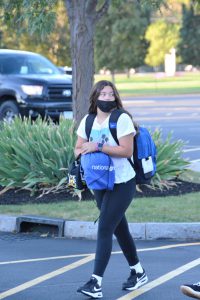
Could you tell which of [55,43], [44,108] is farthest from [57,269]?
[55,43]

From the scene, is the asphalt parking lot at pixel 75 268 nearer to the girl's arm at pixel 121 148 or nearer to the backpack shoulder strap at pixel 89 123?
the girl's arm at pixel 121 148

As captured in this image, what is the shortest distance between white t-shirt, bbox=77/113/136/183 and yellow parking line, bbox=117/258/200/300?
3.11 ft

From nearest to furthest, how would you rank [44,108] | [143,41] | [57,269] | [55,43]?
[57,269] → [44,108] → [55,43] → [143,41]

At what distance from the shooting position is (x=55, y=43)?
48750 millimetres

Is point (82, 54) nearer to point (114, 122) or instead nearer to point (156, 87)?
point (114, 122)

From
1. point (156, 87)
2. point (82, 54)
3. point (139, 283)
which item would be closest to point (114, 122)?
point (139, 283)

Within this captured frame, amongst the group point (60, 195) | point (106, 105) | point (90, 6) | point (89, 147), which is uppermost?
point (90, 6)

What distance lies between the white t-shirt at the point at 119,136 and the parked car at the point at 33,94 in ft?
41.3

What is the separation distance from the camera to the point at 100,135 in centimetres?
656

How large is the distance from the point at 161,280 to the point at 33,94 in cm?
1284

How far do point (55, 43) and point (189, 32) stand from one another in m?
26.8

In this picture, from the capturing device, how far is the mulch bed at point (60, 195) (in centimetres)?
1105

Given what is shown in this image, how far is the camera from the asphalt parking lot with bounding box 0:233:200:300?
6.66 meters

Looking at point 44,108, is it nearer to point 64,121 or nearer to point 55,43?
point 64,121
